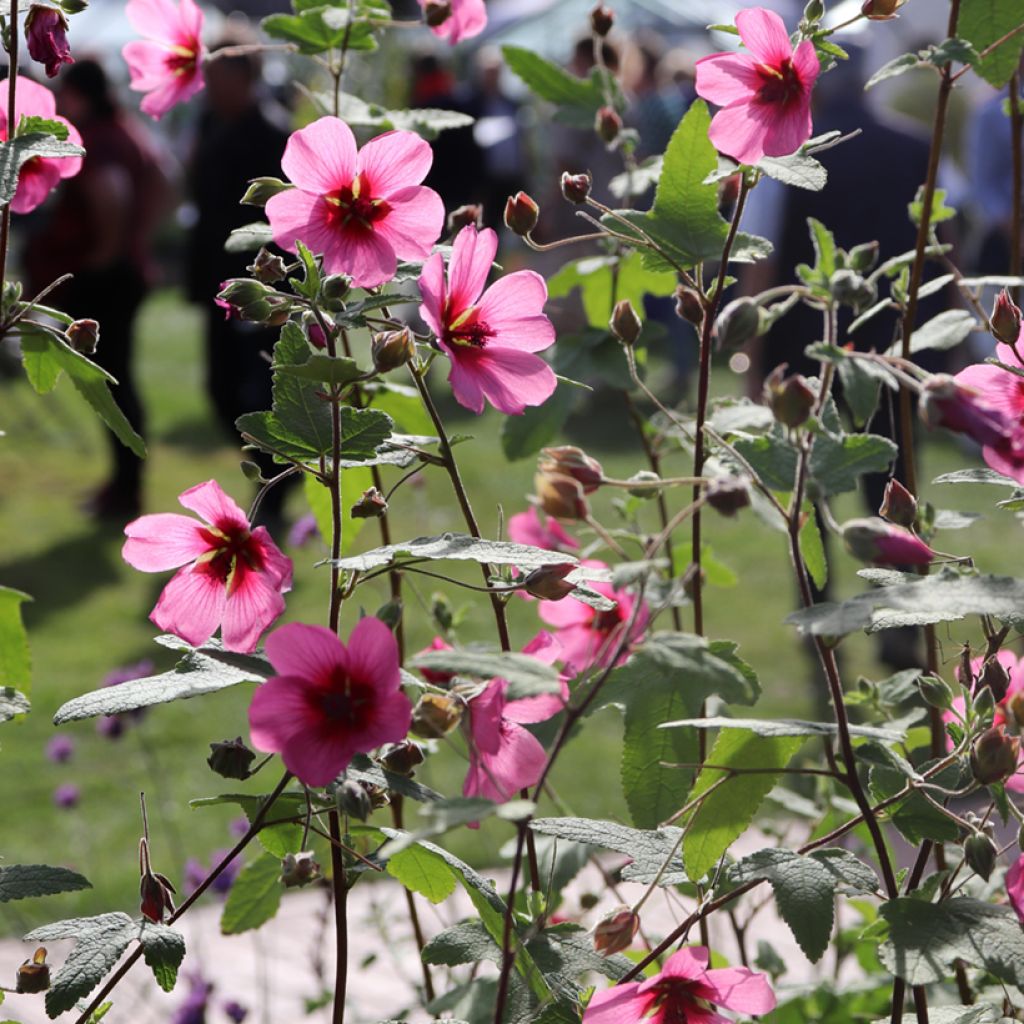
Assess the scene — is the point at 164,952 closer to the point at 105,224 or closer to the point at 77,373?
the point at 77,373

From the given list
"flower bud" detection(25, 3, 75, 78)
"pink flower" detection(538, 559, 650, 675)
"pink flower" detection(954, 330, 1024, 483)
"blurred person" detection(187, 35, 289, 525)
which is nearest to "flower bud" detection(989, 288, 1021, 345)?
"pink flower" detection(954, 330, 1024, 483)

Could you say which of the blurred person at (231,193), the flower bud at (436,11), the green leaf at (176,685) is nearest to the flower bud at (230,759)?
the green leaf at (176,685)

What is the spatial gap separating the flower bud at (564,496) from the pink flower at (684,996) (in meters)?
0.28

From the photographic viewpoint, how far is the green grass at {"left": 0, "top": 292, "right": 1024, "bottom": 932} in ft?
11.2

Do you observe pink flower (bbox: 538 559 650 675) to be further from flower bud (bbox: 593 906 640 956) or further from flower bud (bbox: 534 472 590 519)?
flower bud (bbox: 534 472 590 519)

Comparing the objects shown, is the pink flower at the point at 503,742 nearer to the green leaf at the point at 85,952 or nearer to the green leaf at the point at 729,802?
the green leaf at the point at 729,802

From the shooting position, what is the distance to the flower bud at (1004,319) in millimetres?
1033

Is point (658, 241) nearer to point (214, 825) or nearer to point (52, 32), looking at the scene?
point (52, 32)

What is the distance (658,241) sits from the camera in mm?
1047

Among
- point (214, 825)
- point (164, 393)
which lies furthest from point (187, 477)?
point (214, 825)

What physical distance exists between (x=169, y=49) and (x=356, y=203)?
1.39 ft

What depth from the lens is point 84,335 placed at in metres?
1.07

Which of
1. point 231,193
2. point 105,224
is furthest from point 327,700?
point 105,224

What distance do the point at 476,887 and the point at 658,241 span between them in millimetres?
420
